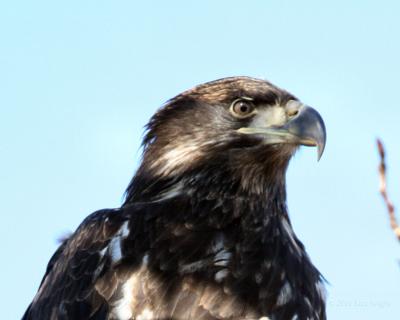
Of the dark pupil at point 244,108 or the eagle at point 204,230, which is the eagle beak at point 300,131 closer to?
the eagle at point 204,230

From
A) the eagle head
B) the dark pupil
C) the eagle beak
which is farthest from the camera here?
the dark pupil

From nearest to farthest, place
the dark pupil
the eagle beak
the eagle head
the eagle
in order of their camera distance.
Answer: the eagle < the eagle beak < the eagle head < the dark pupil

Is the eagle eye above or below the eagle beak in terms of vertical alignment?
above

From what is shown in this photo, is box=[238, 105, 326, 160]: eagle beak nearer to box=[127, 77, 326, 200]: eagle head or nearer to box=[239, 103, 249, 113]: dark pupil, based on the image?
box=[127, 77, 326, 200]: eagle head

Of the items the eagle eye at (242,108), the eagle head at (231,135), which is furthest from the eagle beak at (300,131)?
the eagle eye at (242,108)

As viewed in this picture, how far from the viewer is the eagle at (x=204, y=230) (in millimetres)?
5410

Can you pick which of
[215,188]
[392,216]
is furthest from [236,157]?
[392,216]

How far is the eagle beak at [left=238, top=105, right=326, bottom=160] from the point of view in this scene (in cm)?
602

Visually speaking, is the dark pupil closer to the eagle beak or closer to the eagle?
the eagle

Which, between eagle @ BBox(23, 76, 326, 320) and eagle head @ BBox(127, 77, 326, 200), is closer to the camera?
eagle @ BBox(23, 76, 326, 320)

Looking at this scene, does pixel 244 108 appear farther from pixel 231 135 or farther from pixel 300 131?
pixel 300 131

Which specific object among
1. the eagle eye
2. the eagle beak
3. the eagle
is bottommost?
the eagle

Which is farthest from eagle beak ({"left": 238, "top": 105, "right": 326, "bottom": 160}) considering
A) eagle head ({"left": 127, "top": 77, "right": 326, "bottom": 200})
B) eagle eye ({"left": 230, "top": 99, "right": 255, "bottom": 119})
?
eagle eye ({"left": 230, "top": 99, "right": 255, "bottom": 119})

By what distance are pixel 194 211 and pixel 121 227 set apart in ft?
1.87
